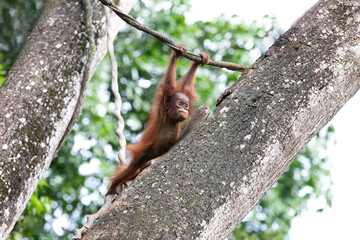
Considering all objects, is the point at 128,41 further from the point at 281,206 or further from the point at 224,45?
the point at 281,206

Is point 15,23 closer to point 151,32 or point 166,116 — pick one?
point 166,116

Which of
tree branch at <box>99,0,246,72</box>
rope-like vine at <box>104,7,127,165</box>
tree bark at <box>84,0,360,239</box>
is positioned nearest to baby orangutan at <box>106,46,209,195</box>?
tree branch at <box>99,0,246,72</box>

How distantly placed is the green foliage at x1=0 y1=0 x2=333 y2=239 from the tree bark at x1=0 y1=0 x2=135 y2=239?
2572mm

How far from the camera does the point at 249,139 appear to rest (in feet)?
7.15

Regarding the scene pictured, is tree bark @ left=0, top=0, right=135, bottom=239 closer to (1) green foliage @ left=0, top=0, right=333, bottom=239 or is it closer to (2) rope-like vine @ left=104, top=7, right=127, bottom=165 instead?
(2) rope-like vine @ left=104, top=7, right=127, bottom=165

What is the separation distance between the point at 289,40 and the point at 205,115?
0.62 m

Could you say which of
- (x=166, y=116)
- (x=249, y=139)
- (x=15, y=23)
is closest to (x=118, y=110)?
(x=166, y=116)

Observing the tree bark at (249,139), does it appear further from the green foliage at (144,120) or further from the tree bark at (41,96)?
the green foliage at (144,120)

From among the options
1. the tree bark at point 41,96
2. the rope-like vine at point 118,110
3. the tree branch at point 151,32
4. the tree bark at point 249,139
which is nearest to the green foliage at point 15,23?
the tree bark at point 41,96

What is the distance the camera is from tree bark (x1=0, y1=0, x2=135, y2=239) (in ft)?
9.55

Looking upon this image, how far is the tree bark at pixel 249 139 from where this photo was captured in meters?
2.01

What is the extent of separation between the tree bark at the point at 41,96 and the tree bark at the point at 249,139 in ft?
3.43

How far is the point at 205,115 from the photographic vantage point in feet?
9.12

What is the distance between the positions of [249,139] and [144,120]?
4395 mm
